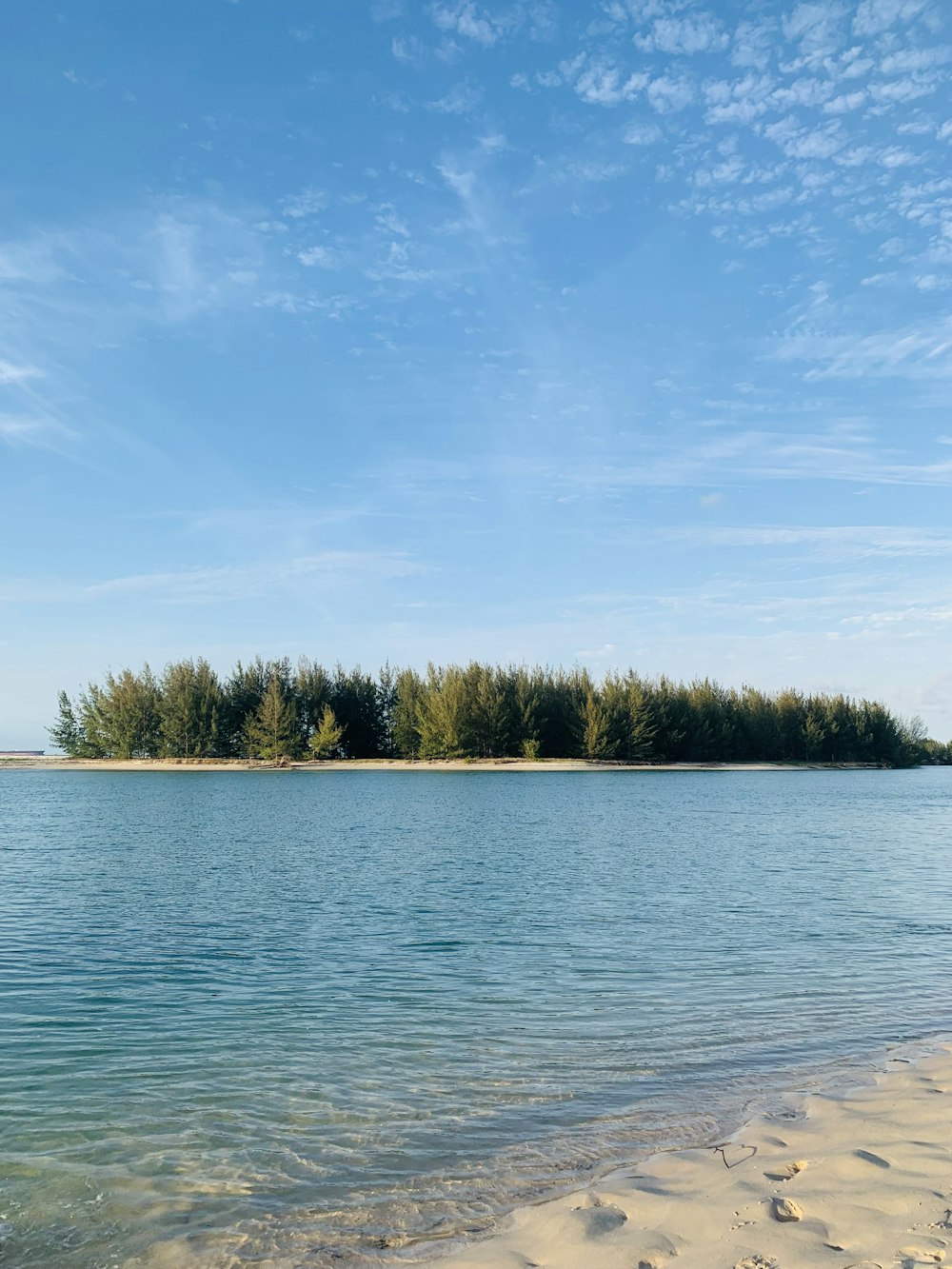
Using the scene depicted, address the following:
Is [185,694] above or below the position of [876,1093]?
above

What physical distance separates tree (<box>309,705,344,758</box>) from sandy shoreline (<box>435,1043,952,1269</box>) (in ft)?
284

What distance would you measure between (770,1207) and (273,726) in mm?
88099

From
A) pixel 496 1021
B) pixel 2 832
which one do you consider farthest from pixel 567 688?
pixel 496 1021

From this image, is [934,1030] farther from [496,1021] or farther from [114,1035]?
[114,1035]

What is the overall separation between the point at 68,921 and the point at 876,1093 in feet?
41.4

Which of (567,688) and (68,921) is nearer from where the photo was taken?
(68,921)

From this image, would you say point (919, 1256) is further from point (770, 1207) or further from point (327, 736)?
point (327, 736)

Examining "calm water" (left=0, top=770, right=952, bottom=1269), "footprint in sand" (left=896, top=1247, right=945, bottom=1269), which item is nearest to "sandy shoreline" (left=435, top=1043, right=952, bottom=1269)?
"footprint in sand" (left=896, top=1247, right=945, bottom=1269)

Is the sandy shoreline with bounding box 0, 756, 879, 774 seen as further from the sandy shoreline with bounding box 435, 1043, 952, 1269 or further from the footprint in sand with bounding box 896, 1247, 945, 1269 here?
the footprint in sand with bounding box 896, 1247, 945, 1269

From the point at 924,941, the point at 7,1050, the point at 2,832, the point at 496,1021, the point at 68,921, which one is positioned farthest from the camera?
the point at 2,832

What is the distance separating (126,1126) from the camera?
6727mm

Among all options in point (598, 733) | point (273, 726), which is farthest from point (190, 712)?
point (598, 733)

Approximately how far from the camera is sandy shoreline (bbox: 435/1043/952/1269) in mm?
4217

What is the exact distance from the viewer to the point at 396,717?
3824 inches
